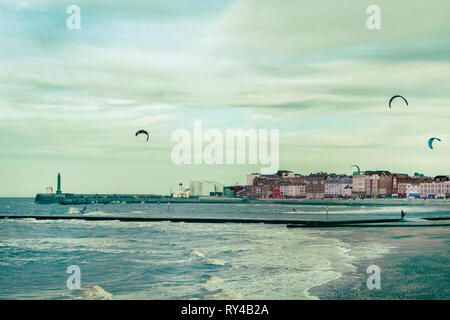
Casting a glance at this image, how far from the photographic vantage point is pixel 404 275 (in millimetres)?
18859

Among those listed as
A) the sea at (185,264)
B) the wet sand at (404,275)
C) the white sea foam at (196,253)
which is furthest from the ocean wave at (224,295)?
the white sea foam at (196,253)

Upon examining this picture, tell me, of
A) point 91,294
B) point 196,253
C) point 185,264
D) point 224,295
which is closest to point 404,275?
point 224,295

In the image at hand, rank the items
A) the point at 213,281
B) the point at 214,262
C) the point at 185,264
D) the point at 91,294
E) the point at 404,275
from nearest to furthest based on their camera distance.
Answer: the point at 91,294 → the point at 213,281 → the point at 404,275 → the point at 185,264 → the point at 214,262

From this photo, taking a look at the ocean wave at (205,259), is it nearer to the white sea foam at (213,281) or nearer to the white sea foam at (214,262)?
the white sea foam at (214,262)

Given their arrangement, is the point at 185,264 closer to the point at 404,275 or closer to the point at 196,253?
the point at 196,253

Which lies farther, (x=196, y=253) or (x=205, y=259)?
(x=196, y=253)

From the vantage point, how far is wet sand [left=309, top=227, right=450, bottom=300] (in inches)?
610

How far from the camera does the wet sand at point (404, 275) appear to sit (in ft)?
50.8


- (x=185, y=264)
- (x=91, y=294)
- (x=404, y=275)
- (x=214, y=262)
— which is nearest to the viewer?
(x=91, y=294)

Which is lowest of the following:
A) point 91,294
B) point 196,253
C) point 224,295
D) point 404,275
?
point 196,253

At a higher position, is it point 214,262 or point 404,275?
point 404,275

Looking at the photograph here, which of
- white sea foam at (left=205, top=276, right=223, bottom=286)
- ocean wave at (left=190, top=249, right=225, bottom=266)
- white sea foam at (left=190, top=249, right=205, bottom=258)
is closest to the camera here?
white sea foam at (left=205, top=276, right=223, bottom=286)

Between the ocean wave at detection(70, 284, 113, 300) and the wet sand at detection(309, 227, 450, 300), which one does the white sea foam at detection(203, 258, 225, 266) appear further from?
the ocean wave at detection(70, 284, 113, 300)

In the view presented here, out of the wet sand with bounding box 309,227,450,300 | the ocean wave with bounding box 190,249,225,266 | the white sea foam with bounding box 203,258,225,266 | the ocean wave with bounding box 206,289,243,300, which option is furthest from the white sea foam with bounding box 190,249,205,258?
the ocean wave with bounding box 206,289,243,300
